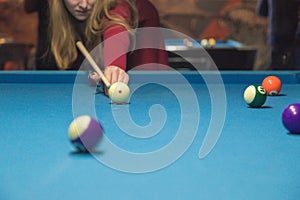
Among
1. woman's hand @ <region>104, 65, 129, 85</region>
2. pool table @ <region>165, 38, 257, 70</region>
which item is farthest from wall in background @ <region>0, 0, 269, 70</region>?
woman's hand @ <region>104, 65, 129, 85</region>

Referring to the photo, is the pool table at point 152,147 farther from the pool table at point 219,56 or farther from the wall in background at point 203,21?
the wall in background at point 203,21

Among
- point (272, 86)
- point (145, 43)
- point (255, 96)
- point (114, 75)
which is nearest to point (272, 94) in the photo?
point (272, 86)

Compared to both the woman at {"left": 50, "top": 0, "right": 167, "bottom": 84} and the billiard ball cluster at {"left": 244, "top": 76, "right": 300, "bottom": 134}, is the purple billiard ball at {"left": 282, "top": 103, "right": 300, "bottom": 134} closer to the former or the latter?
the billiard ball cluster at {"left": 244, "top": 76, "right": 300, "bottom": 134}

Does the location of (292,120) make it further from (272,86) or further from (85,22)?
(85,22)

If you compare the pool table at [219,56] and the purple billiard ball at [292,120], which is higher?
the purple billiard ball at [292,120]

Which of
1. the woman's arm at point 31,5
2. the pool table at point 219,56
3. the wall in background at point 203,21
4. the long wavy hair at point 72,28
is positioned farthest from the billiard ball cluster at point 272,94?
the wall in background at point 203,21

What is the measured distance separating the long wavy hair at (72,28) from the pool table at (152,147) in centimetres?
93

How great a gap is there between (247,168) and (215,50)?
353cm

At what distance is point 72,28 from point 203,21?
407 centimetres

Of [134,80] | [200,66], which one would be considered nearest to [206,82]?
[134,80]

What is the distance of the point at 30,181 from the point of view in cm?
111

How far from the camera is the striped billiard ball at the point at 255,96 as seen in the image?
2145 millimetres

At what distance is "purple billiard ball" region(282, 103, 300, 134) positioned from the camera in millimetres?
1646

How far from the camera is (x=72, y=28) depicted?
12.6ft
